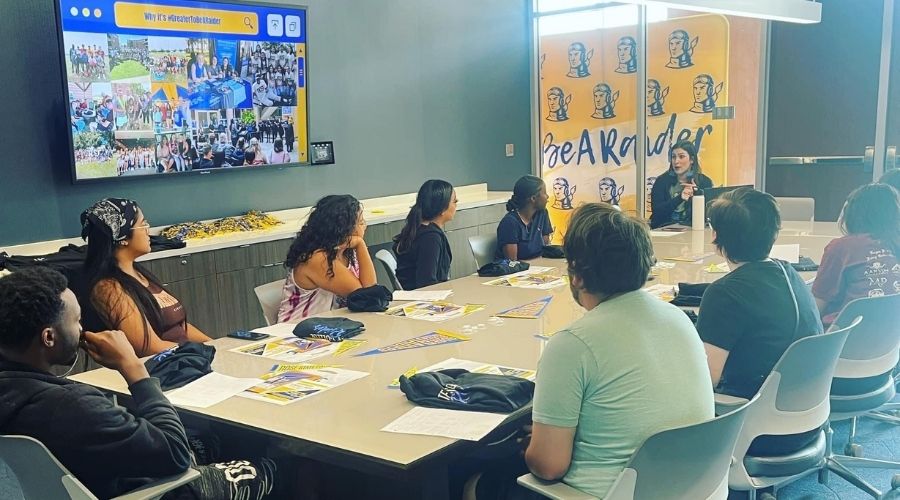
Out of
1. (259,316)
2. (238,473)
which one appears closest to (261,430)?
(238,473)

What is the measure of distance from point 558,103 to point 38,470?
6830 millimetres

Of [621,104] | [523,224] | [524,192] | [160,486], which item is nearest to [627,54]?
[621,104]

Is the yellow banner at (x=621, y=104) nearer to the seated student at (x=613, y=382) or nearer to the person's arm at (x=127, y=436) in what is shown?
the seated student at (x=613, y=382)

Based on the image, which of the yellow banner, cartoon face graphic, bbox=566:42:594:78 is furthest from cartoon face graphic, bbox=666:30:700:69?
cartoon face graphic, bbox=566:42:594:78

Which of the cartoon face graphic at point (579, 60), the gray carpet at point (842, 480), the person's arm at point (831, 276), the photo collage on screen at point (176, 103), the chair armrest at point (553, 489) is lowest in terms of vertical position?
the gray carpet at point (842, 480)

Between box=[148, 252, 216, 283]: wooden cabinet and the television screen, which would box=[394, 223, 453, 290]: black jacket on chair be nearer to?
box=[148, 252, 216, 283]: wooden cabinet

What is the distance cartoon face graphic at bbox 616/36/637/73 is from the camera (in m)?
7.55

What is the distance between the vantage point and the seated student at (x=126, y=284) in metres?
2.94

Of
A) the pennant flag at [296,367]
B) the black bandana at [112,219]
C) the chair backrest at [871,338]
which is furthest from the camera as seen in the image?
the black bandana at [112,219]

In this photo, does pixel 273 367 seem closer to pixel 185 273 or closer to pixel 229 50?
pixel 185 273

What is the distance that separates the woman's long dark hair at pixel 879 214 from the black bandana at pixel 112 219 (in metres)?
2.91

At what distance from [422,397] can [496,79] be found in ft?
19.1

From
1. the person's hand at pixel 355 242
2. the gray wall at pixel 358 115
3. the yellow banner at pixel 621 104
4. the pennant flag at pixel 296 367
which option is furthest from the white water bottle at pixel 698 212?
the pennant flag at pixel 296 367

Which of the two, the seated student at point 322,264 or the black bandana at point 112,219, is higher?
the black bandana at point 112,219
